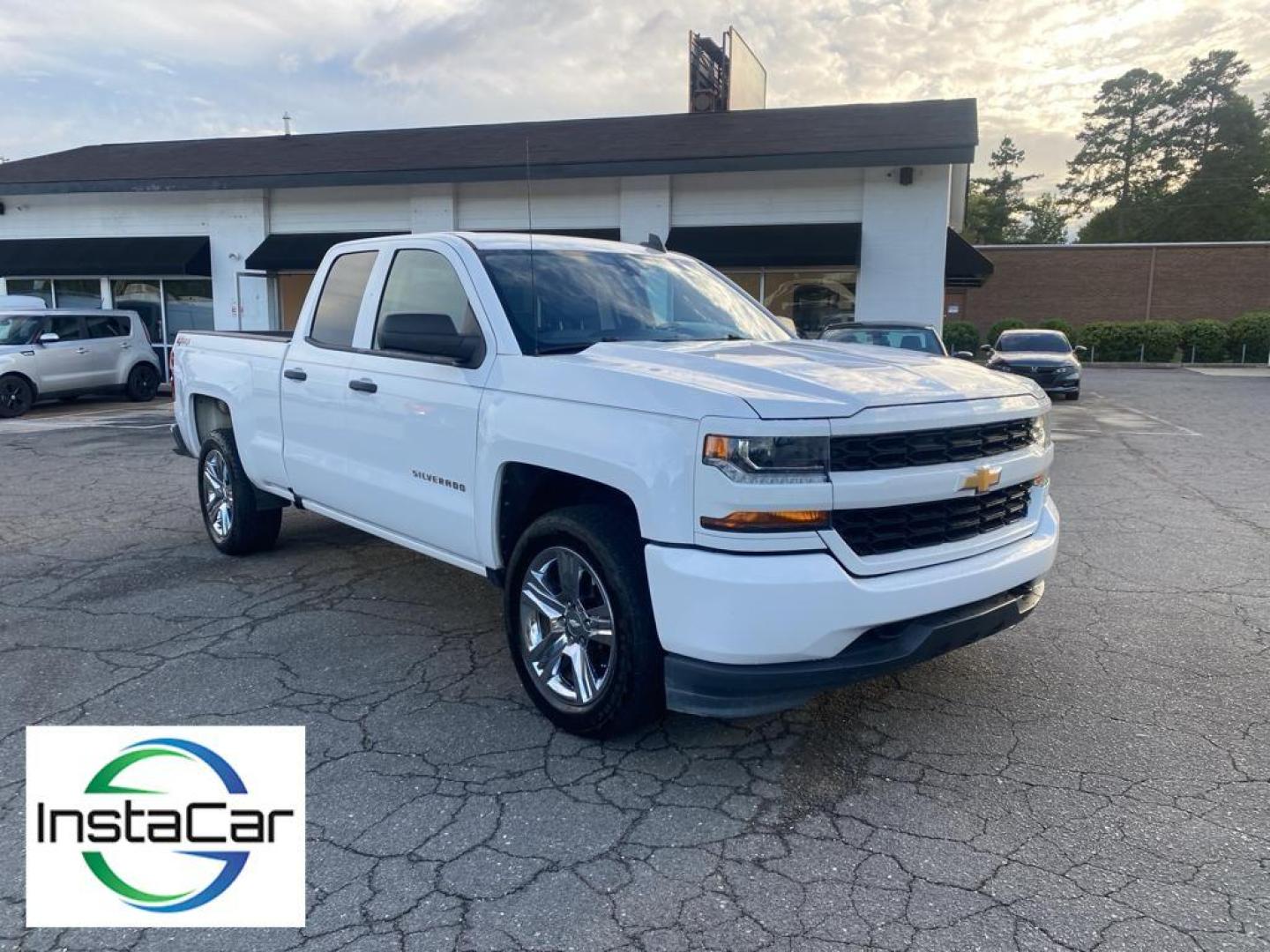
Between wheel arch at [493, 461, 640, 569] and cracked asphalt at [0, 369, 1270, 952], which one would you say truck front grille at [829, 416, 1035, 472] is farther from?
cracked asphalt at [0, 369, 1270, 952]

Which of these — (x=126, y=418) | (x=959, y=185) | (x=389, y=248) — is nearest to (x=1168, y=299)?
(x=959, y=185)

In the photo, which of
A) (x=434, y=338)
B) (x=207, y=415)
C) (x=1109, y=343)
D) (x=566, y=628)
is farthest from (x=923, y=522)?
(x=1109, y=343)

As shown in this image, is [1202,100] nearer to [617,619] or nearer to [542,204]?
[542,204]

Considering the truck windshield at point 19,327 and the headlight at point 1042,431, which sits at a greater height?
the truck windshield at point 19,327

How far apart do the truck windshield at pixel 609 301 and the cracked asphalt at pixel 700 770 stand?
64.5 inches

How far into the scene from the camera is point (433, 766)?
350 cm

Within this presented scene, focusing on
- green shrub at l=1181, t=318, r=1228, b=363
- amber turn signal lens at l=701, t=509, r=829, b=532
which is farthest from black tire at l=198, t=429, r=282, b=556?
green shrub at l=1181, t=318, r=1228, b=363

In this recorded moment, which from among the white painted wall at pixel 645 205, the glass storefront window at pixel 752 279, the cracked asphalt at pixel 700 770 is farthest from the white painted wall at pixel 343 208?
the cracked asphalt at pixel 700 770

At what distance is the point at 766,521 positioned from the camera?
3033mm

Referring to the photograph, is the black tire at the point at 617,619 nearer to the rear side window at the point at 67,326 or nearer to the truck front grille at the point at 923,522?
the truck front grille at the point at 923,522

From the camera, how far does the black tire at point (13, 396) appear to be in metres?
15.3

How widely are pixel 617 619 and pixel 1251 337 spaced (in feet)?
126

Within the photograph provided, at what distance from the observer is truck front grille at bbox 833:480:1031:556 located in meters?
3.16

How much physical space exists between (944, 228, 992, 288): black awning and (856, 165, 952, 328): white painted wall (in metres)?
1.35
